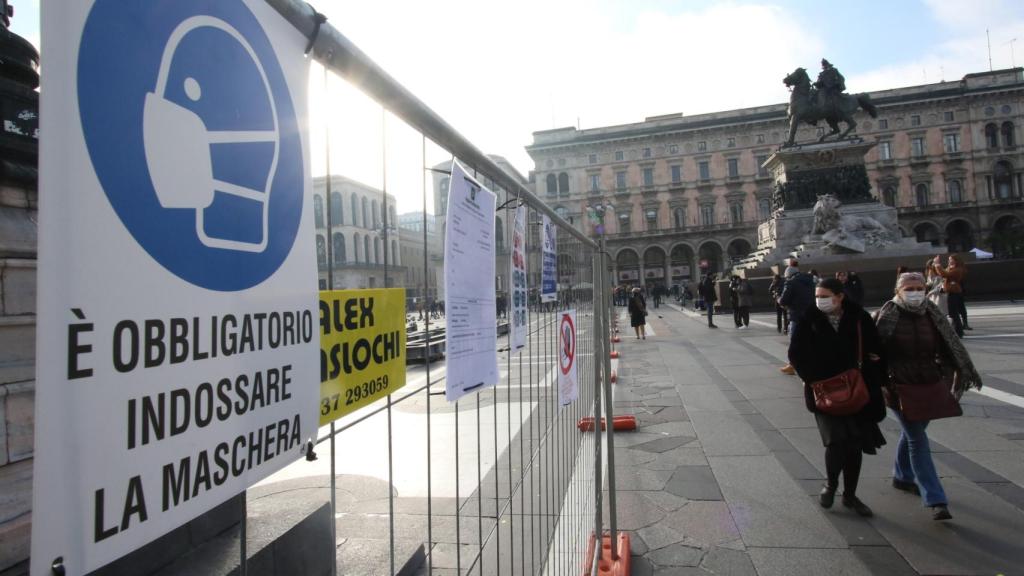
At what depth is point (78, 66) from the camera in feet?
1.75

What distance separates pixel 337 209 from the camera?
1149 mm

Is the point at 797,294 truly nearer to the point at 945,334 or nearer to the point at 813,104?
the point at 945,334

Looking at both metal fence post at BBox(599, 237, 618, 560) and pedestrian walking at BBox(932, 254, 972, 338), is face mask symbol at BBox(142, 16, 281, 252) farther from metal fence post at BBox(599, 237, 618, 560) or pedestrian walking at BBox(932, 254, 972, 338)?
pedestrian walking at BBox(932, 254, 972, 338)

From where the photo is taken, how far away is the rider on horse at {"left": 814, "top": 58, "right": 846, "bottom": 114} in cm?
2242

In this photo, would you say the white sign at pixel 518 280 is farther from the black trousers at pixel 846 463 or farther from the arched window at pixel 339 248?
the black trousers at pixel 846 463

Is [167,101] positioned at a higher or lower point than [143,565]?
higher

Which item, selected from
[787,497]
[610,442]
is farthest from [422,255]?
[787,497]

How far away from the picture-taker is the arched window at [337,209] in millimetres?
1109

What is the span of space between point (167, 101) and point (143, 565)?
174cm

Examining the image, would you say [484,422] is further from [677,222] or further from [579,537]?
[677,222]

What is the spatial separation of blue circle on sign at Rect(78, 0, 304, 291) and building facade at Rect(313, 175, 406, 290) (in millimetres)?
260

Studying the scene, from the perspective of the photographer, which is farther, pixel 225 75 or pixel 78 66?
pixel 225 75

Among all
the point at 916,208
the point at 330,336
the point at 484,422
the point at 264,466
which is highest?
the point at 916,208

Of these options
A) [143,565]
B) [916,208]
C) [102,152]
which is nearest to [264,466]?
[102,152]
